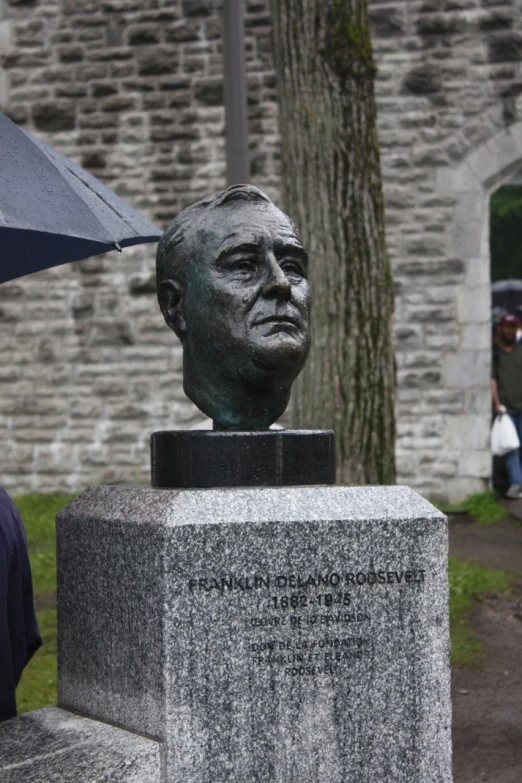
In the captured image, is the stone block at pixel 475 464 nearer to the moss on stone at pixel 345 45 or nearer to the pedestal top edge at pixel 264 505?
the moss on stone at pixel 345 45

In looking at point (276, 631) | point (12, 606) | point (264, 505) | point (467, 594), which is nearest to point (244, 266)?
point (264, 505)

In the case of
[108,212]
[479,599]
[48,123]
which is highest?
[48,123]

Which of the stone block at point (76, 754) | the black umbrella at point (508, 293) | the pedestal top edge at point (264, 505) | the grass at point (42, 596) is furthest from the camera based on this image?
the black umbrella at point (508, 293)

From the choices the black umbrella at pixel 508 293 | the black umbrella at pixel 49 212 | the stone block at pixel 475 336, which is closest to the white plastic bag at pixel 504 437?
the stone block at pixel 475 336

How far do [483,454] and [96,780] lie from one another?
7496 millimetres

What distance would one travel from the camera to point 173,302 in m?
3.24

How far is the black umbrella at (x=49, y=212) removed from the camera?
3.01 m

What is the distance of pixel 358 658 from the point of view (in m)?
2.91

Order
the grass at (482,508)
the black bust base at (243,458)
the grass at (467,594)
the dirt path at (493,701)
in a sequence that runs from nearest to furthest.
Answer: the black bust base at (243,458) → the dirt path at (493,701) → the grass at (467,594) → the grass at (482,508)

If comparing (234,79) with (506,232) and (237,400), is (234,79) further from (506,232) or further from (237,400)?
(506,232)

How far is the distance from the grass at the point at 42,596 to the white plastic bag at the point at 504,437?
13.2 ft

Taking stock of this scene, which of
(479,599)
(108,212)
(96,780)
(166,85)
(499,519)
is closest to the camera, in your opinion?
(96,780)

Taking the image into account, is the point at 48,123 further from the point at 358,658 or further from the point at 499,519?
the point at 358,658

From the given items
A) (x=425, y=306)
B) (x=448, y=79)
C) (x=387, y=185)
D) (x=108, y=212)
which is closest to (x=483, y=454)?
(x=425, y=306)
